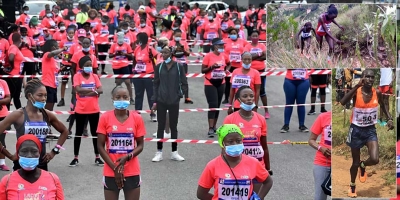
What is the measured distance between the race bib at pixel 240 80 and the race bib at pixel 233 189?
6038 millimetres

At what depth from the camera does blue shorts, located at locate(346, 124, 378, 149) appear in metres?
6.70

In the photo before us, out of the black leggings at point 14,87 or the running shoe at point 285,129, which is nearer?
the running shoe at point 285,129

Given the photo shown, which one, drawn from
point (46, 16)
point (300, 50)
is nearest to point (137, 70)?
point (300, 50)

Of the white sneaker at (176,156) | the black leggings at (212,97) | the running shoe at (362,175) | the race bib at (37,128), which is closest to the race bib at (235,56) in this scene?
the black leggings at (212,97)

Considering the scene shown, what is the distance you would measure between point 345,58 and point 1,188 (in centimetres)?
357

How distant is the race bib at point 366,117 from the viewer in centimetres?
674

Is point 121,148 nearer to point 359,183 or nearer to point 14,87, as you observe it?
point 359,183

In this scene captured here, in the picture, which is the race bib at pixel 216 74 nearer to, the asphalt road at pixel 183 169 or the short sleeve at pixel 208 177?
the asphalt road at pixel 183 169

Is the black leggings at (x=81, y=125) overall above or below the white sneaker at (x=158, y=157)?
above

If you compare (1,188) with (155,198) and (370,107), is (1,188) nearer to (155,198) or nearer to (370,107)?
(370,107)

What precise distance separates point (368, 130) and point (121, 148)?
8.74 feet

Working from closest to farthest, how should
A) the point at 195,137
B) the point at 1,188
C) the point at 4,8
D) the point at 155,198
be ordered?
the point at 1,188, the point at 155,198, the point at 195,137, the point at 4,8

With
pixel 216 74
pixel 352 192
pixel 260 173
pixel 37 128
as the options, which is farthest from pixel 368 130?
pixel 216 74

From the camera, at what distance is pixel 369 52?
764 cm
